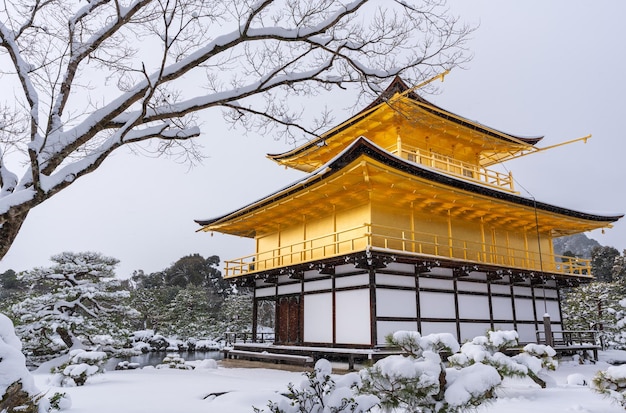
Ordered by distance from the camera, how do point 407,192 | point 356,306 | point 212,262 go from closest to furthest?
point 356,306 → point 407,192 → point 212,262

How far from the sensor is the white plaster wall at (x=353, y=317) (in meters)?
12.6

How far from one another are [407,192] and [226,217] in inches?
326

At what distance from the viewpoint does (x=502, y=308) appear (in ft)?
52.1

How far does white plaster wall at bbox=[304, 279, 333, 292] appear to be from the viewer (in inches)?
571

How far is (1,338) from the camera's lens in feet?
15.2

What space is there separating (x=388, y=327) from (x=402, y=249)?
276cm

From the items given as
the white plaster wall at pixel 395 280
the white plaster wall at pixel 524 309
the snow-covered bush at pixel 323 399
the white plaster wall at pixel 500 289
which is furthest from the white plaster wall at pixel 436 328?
the snow-covered bush at pixel 323 399

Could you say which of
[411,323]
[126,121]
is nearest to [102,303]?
[411,323]

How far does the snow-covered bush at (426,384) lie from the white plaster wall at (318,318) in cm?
934

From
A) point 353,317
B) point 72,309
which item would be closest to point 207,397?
point 353,317

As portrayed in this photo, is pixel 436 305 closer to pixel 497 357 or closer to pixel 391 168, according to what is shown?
pixel 391 168

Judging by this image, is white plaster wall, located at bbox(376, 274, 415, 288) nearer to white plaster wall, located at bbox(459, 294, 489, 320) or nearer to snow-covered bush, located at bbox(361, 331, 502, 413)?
white plaster wall, located at bbox(459, 294, 489, 320)

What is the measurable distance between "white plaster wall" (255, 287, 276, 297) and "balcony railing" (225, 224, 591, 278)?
3.31 feet

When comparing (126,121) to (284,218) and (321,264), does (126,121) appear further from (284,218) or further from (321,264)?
(284,218)
